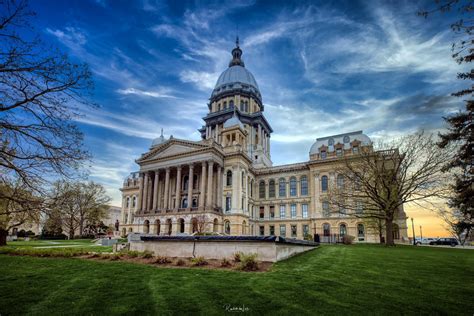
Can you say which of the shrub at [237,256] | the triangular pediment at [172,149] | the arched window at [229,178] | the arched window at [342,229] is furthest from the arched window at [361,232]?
the shrub at [237,256]

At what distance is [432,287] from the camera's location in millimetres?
9406

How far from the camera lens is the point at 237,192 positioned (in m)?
53.0

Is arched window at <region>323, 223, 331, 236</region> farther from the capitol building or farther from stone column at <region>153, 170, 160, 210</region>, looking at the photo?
stone column at <region>153, 170, 160, 210</region>

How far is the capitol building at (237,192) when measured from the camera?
50688 millimetres

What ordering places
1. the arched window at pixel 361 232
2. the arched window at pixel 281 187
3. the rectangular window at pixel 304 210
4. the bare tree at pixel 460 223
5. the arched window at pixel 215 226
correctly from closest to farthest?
the bare tree at pixel 460 223 → the arched window at pixel 361 232 → the arched window at pixel 215 226 → the rectangular window at pixel 304 210 → the arched window at pixel 281 187

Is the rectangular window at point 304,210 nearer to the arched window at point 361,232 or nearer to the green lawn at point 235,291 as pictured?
the arched window at point 361,232

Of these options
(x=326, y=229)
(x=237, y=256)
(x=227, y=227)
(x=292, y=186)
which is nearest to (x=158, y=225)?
(x=227, y=227)

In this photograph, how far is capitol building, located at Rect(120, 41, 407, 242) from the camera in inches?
1996

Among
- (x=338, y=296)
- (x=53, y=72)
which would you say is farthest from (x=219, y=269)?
(x=53, y=72)

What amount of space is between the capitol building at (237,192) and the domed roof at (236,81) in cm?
1906

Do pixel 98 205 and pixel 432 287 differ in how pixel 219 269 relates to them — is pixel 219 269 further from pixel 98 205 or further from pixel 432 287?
pixel 98 205

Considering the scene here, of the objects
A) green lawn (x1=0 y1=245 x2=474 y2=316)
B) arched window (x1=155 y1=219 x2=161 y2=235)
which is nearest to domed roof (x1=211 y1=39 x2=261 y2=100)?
arched window (x1=155 y1=219 x2=161 y2=235)

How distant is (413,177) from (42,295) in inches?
1296

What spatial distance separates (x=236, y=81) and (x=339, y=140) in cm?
3765
